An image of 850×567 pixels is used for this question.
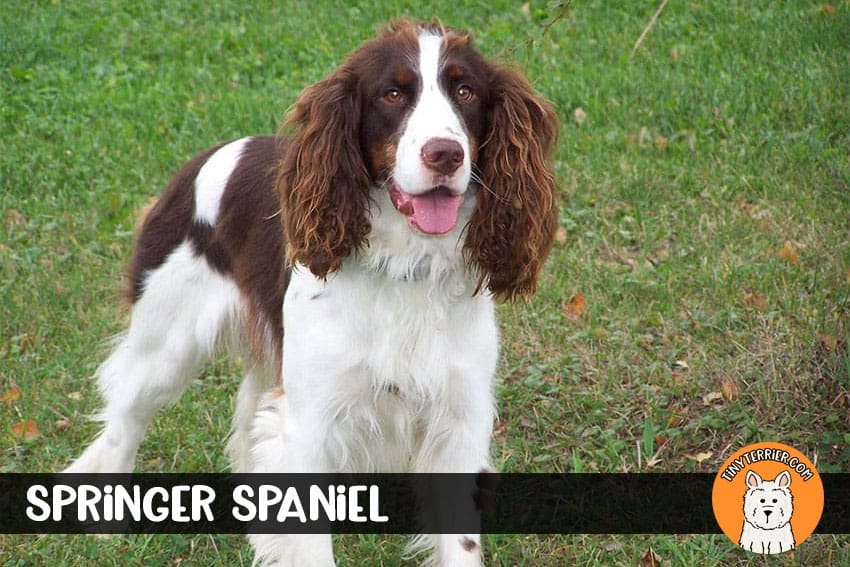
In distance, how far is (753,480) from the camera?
13.6ft

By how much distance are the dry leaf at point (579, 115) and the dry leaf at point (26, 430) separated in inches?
174

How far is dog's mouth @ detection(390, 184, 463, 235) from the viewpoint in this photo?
3.56 metres

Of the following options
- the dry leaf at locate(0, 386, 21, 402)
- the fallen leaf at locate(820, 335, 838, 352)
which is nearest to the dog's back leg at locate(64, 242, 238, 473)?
the dry leaf at locate(0, 386, 21, 402)

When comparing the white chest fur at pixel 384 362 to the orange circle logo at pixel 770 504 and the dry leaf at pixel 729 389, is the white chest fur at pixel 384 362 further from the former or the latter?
the dry leaf at pixel 729 389

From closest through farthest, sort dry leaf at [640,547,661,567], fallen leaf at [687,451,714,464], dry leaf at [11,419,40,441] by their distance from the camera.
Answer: dry leaf at [640,547,661,567]
fallen leaf at [687,451,714,464]
dry leaf at [11,419,40,441]

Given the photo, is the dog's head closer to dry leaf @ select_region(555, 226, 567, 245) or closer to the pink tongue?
the pink tongue

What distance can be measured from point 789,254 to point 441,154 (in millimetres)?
3494

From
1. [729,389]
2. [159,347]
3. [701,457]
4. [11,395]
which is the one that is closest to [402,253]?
[159,347]

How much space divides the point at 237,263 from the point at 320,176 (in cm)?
95

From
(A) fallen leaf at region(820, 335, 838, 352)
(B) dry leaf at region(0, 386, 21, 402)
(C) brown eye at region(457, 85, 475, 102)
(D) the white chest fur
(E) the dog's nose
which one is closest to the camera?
(E) the dog's nose

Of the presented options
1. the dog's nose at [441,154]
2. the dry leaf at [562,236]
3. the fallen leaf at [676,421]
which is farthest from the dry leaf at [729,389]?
the dog's nose at [441,154]

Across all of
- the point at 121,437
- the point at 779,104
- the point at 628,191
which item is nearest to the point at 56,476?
the point at 121,437

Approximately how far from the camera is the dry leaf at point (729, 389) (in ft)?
16.5

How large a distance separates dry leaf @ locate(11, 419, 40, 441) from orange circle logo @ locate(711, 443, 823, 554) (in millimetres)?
2879
